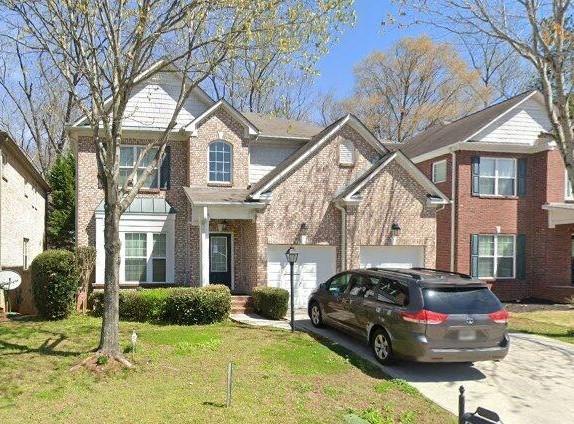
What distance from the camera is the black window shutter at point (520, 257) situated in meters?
20.8

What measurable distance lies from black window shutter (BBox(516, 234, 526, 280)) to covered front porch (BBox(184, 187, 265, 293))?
35.6ft

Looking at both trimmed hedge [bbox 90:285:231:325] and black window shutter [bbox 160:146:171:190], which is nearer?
trimmed hedge [bbox 90:285:231:325]

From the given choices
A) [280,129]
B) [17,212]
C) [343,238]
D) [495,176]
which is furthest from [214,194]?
[495,176]

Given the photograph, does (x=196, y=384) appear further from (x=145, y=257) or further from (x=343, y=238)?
(x=145, y=257)

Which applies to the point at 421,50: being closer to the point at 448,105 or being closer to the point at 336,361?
the point at 448,105

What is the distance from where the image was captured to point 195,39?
10.1 m

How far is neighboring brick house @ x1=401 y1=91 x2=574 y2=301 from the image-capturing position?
66.9ft

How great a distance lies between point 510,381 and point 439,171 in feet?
44.6

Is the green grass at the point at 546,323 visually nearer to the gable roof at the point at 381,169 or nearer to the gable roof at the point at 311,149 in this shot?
the gable roof at the point at 381,169

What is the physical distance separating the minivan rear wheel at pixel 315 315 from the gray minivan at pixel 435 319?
108 inches

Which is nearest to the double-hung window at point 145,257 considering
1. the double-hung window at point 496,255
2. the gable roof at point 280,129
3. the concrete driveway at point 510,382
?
the gable roof at point 280,129

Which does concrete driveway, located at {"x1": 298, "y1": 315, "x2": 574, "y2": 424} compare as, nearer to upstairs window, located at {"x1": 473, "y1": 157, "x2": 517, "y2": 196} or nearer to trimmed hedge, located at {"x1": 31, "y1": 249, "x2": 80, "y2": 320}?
trimmed hedge, located at {"x1": 31, "y1": 249, "x2": 80, "y2": 320}

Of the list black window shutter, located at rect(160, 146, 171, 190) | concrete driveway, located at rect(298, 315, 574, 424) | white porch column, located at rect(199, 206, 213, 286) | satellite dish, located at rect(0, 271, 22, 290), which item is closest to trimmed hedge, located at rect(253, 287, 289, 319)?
white porch column, located at rect(199, 206, 213, 286)

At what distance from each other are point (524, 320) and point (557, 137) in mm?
5655
